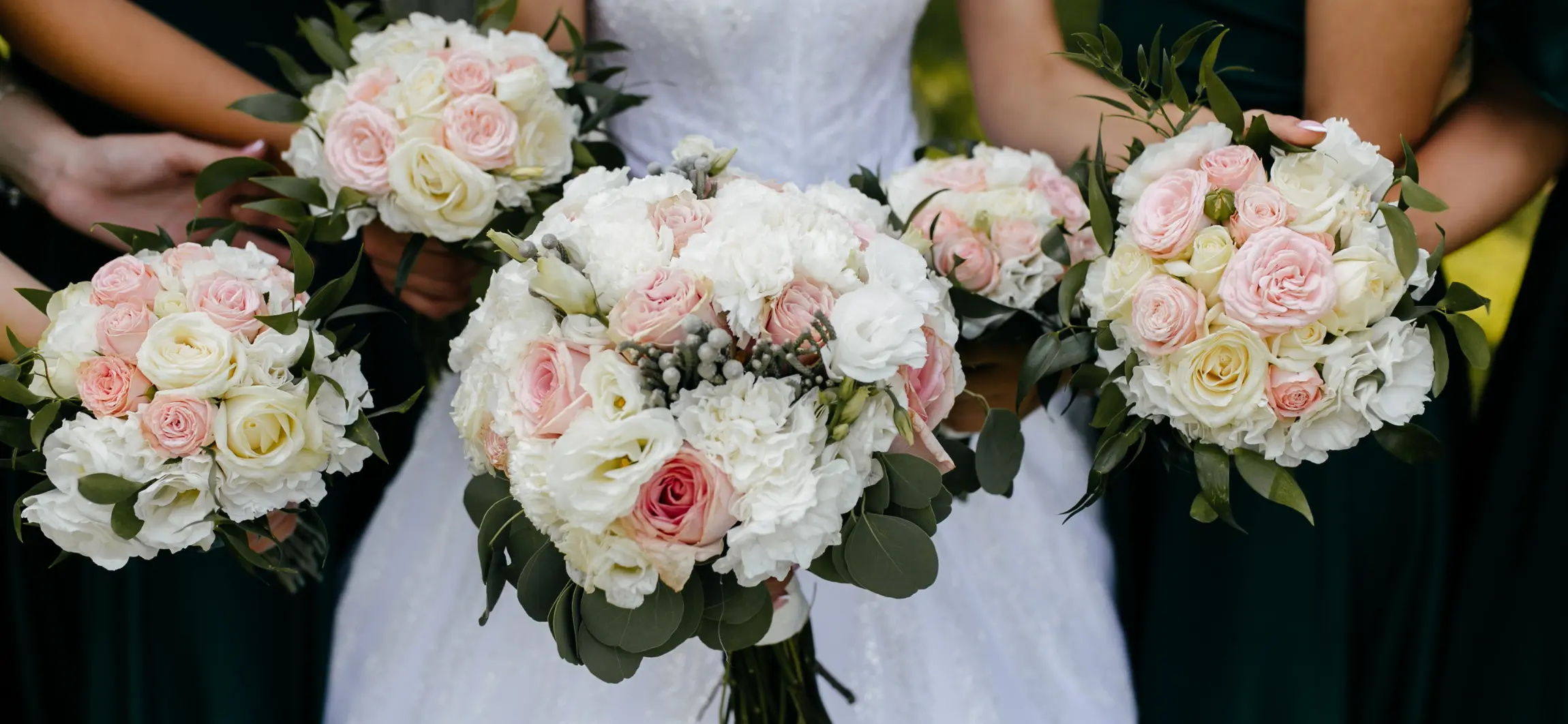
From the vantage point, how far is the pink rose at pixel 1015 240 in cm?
112

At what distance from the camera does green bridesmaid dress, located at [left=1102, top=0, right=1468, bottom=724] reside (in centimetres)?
134

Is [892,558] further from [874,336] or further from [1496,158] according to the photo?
[1496,158]

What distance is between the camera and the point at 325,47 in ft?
4.02

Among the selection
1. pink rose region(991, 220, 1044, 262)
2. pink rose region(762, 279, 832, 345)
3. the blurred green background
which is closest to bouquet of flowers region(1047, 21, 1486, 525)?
pink rose region(991, 220, 1044, 262)

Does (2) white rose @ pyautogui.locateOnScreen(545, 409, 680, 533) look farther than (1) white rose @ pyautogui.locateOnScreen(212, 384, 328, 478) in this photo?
No

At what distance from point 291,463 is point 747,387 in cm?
42

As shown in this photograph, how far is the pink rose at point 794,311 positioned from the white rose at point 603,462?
103 millimetres

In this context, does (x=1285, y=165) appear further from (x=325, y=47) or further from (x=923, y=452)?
(x=325, y=47)

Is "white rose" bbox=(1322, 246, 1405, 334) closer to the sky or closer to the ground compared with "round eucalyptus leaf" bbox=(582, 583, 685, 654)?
closer to the sky

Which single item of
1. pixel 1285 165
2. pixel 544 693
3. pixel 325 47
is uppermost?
pixel 1285 165

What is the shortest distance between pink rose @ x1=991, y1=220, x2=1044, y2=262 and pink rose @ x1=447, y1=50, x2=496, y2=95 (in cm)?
55

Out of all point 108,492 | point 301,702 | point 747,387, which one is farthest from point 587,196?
point 301,702

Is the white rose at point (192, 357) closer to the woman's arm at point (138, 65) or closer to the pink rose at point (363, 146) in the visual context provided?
the pink rose at point (363, 146)

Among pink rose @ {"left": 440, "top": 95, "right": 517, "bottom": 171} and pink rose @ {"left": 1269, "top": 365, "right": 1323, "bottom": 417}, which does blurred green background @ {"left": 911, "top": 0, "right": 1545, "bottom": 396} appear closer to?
pink rose @ {"left": 440, "top": 95, "right": 517, "bottom": 171}
